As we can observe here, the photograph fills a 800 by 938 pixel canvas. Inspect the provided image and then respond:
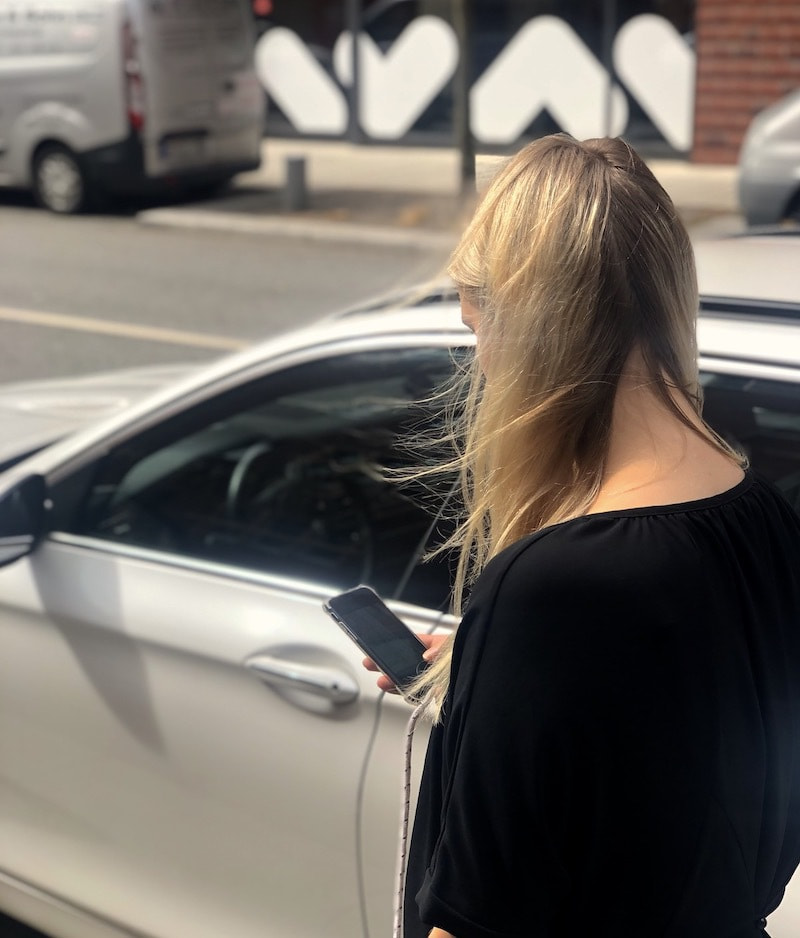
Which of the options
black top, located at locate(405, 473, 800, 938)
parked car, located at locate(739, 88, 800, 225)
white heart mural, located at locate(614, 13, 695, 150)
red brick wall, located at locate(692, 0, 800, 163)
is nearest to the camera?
black top, located at locate(405, 473, 800, 938)

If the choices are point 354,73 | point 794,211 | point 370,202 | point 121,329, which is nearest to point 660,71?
point 354,73

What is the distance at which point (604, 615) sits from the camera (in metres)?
1.16

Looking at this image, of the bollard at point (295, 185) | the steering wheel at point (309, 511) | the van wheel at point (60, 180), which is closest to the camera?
the steering wheel at point (309, 511)

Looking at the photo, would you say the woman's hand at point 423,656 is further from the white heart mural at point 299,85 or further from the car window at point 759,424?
the white heart mural at point 299,85

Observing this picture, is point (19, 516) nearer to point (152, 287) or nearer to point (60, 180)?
point (152, 287)

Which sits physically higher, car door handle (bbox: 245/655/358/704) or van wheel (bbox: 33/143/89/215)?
car door handle (bbox: 245/655/358/704)

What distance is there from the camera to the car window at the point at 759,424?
2029 millimetres

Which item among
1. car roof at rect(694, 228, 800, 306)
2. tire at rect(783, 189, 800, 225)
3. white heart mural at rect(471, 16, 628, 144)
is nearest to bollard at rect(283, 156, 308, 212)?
white heart mural at rect(471, 16, 628, 144)

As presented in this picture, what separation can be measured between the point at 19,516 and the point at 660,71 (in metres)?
14.6

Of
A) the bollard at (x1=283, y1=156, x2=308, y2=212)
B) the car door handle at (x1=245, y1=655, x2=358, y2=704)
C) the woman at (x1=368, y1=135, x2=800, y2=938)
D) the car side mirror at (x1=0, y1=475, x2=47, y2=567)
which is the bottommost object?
the bollard at (x1=283, y1=156, x2=308, y2=212)

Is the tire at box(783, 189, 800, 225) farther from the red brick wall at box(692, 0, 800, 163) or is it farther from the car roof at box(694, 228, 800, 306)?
the car roof at box(694, 228, 800, 306)

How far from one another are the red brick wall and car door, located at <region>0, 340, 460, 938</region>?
1323 centimetres

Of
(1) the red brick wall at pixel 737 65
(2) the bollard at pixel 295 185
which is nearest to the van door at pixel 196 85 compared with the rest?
(2) the bollard at pixel 295 185

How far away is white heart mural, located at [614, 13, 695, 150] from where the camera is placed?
612 inches
